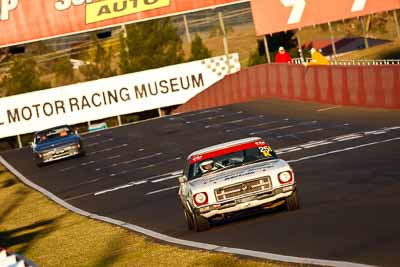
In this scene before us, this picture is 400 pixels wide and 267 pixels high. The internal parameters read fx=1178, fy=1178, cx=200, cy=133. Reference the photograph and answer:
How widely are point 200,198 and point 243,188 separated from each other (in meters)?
0.65

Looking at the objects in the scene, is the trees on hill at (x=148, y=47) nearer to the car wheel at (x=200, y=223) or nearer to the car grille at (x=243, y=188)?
the car wheel at (x=200, y=223)

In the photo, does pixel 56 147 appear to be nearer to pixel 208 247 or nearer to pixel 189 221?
pixel 189 221

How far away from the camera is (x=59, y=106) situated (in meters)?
57.5

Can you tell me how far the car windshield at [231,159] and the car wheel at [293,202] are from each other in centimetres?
78

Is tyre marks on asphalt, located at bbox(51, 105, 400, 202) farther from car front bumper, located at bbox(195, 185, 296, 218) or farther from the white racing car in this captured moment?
car front bumper, located at bbox(195, 185, 296, 218)

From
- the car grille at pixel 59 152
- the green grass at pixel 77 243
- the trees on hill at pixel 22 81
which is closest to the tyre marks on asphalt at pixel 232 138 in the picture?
the car grille at pixel 59 152

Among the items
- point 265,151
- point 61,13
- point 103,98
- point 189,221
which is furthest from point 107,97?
point 265,151

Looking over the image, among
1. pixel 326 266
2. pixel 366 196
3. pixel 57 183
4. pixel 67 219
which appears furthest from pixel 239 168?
pixel 57 183

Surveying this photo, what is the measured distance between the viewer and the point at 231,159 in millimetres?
17641

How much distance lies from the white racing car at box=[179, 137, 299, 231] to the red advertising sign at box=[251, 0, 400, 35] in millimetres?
40345

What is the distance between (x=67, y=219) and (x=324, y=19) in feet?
118

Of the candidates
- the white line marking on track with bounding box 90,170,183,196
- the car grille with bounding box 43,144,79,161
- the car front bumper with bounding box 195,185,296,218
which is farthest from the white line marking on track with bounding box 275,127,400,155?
the car front bumper with bounding box 195,185,296,218

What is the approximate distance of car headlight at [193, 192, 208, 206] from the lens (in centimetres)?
1673

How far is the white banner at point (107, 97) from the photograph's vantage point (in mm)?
57469
